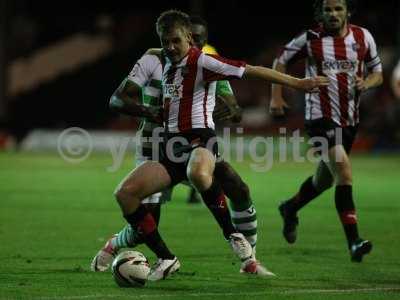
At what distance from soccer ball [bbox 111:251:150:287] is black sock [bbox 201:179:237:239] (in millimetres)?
660

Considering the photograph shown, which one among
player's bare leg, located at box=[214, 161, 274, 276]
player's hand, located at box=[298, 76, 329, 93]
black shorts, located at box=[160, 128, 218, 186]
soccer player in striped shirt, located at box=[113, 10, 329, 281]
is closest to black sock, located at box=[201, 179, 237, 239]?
soccer player in striped shirt, located at box=[113, 10, 329, 281]

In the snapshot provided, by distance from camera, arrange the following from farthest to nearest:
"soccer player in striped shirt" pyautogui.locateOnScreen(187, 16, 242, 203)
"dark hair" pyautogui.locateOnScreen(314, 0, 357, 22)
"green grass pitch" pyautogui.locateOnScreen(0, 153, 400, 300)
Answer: "dark hair" pyautogui.locateOnScreen(314, 0, 357, 22), "soccer player in striped shirt" pyautogui.locateOnScreen(187, 16, 242, 203), "green grass pitch" pyautogui.locateOnScreen(0, 153, 400, 300)

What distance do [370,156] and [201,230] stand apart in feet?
46.8

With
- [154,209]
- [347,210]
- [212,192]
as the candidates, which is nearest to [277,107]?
[347,210]

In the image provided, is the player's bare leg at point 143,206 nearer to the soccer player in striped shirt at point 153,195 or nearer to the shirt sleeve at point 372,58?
the soccer player in striped shirt at point 153,195

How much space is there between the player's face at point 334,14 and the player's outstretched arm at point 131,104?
2.19 m

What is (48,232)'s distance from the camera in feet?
35.3

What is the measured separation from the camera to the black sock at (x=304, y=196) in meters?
10.0

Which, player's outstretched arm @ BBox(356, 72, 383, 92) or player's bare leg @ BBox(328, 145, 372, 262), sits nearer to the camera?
player's bare leg @ BBox(328, 145, 372, 262)

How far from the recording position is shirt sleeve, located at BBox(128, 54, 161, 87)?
318 inches

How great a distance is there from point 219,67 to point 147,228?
1.30 meters

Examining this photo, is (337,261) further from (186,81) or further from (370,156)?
(370,156)

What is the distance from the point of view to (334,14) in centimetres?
938

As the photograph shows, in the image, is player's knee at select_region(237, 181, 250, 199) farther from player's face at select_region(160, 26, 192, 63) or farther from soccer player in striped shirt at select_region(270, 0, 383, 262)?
soccer player in striped shirt at select_region(270, 0, 383, 262)
